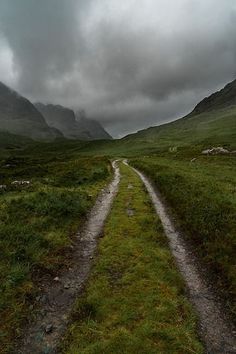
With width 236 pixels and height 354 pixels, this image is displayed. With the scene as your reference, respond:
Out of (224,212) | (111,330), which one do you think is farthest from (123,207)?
(111,330)

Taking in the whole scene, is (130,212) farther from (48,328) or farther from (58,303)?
(48,328)

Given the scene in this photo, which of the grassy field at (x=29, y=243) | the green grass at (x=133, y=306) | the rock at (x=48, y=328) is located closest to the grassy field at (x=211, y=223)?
the green grass at (x=133, y=306)

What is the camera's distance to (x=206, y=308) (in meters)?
12.6

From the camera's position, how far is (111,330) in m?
11.1

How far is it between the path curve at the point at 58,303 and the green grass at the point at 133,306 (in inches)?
16.5

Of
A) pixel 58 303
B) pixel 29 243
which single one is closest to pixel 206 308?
pixel 58 303

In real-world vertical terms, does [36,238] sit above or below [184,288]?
above

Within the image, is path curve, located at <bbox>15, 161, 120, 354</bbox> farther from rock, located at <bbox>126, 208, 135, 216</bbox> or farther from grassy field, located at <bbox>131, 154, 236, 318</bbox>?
grassy field, located at <bbox>131, 154, 236, 318</bbox>

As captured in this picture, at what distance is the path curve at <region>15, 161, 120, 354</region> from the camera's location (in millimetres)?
10807

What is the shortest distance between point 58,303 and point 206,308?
5.32m

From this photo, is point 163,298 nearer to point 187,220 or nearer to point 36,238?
point 36,238

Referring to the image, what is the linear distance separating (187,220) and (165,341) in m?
12.5

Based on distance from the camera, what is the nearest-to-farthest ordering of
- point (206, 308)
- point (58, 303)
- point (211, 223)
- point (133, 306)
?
point (133, 306), point (206, 308), point (58, 303), point (211, 223)

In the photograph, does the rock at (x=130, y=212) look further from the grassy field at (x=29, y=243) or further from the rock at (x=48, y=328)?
the rock at (x=48, y=328)
